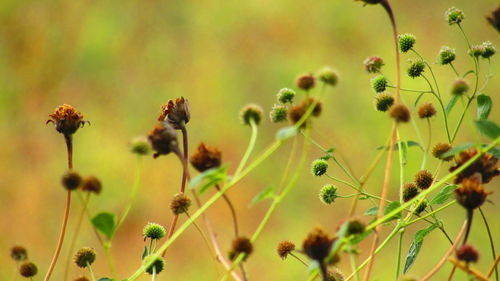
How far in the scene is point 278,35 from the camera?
107 inches

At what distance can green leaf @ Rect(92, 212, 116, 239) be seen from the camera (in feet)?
1.13

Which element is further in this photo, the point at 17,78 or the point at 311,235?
the point at 17,78

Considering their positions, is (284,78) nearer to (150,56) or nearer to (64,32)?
(150,56)

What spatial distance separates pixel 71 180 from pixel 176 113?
0.47 feet

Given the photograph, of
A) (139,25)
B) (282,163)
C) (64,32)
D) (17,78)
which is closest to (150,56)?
(139,25)

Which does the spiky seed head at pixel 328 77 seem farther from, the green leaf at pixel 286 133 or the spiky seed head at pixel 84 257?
the spiky seed head at pixel 84 257

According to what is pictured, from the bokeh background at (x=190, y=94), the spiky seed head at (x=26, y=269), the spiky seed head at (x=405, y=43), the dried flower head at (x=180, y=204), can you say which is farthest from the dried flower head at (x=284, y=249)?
the bokeh background at (x=190, y=94)

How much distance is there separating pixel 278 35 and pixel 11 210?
1.26 m

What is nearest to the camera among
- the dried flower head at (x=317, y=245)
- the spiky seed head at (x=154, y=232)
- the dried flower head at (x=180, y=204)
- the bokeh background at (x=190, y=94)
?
the dried flower head at (x=317, y=245)

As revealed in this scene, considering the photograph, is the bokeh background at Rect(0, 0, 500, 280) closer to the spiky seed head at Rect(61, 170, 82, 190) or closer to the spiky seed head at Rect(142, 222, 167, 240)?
the spiky seed head at Rect(142, 222, 167, 240)

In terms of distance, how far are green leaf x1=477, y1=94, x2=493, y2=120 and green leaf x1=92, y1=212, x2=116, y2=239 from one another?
30cm

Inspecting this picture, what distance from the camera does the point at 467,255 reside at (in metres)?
0.32

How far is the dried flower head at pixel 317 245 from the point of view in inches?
12.7

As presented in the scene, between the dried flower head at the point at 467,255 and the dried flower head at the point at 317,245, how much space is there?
0.21 feet
